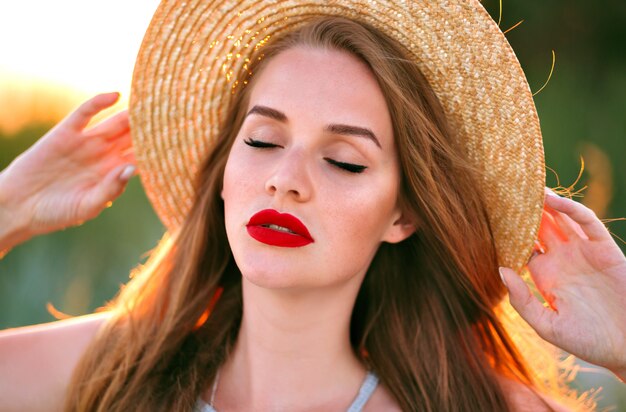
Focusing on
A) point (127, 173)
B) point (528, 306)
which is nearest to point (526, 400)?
point (528, 306)

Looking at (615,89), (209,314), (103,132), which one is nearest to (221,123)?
(103,132)

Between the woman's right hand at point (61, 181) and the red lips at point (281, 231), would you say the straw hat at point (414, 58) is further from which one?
the red lips at point (281, 231)

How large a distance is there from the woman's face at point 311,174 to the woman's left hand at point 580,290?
1.96 feet

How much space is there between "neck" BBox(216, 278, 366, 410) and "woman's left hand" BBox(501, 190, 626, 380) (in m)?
0.63

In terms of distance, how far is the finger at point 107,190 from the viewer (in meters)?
3.00

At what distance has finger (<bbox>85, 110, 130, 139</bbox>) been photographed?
3.11m

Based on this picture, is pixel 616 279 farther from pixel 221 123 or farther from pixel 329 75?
pixel 221 123

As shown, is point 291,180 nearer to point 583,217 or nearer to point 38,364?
point 583,217

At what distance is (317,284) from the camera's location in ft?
8.37

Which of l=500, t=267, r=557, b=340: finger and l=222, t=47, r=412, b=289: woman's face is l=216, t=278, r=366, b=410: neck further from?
l=500, t=267, r=557, b=340: finger

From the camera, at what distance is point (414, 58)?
2.67 m

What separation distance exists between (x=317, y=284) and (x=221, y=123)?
0.79 meters

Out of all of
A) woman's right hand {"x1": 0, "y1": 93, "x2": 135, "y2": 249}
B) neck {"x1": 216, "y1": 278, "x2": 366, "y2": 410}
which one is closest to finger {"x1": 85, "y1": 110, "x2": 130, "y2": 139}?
woman's right hand {"x1": 0, "y1": 93, "x2": 135, "y2": 249}

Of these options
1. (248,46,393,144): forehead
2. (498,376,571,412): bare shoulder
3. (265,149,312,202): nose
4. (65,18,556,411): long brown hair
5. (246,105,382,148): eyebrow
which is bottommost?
(498,376,571,412): bare shoulder
